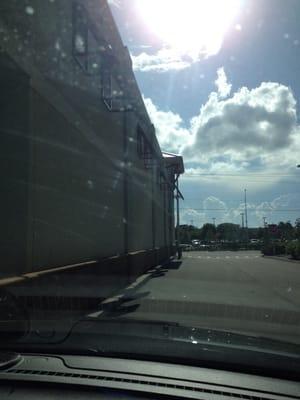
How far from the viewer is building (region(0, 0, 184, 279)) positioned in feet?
31.4

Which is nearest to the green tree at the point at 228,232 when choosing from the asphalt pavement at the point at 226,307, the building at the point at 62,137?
the building at the point at 62,137

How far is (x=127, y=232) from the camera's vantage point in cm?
2284

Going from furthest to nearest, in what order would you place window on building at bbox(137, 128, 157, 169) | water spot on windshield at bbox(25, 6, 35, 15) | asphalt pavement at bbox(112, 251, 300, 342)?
window on building at bbox(137, 128, 157, 169) < water spot on windshield at bbox(25, 6, 35, 15) < asphalt pavement at bbox(112, 251, 300, 342)

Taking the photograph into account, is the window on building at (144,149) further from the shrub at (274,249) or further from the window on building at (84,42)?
the shrub at (274,249)

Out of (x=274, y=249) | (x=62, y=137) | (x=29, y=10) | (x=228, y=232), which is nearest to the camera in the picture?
(x=29, y=10)

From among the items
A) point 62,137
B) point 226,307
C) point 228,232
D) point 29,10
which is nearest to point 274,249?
point 62,137

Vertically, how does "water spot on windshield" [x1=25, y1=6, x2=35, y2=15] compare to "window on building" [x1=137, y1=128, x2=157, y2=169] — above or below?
below

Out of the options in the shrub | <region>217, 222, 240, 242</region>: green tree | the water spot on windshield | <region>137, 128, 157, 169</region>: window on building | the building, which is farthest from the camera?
<region>217, 222, 240, 242</region>: green tree

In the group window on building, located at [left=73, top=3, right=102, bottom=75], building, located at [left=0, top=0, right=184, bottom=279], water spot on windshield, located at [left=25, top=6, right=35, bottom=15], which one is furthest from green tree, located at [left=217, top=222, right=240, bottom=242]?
water spot on windshield, located at [left=25, top=6, right=35, bottom=15]

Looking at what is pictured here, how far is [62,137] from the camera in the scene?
12.5 metres

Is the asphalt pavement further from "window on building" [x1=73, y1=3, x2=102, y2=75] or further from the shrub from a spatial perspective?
the shrub

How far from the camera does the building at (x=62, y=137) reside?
9.57 metres

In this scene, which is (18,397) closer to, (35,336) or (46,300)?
(35,336)

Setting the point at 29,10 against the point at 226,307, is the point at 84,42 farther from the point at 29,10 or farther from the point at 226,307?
the point at 226,307
